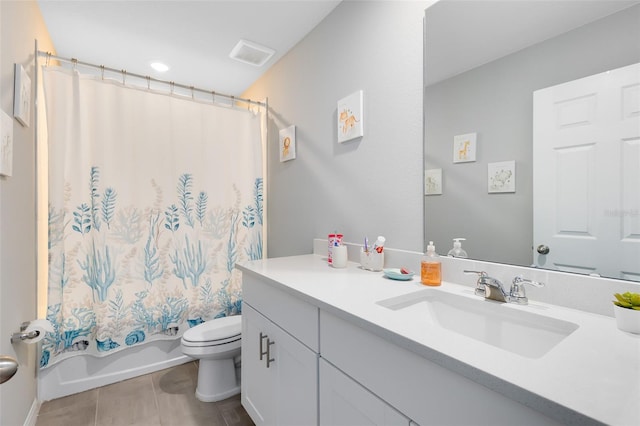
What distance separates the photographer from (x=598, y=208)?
32.1 inches

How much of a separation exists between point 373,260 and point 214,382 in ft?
4.25

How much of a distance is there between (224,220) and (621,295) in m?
2.19

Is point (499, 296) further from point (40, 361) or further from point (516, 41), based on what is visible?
point (40, 361)

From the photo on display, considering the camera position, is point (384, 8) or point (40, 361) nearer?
point (384, 8)

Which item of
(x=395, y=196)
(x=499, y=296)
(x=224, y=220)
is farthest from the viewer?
(x=224, y=220)

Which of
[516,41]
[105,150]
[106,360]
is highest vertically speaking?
[516,41]

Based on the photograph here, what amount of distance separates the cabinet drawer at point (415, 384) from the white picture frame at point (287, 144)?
1.51 meters

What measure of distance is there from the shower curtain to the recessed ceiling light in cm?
47

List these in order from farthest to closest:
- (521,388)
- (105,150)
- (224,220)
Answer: (224,220) → (105,150) → (521,388)

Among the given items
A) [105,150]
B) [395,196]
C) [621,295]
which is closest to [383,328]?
[621,295]

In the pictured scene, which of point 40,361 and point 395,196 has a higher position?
point 395,196

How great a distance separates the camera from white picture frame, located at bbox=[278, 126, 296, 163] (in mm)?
2180

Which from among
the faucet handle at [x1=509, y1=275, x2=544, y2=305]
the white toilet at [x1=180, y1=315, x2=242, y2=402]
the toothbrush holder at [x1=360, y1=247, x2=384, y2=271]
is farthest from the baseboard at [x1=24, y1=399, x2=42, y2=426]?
the faucet handle at [x1=509, y1=275, x2=544, y2=305]

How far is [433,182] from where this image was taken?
1.25 meters
